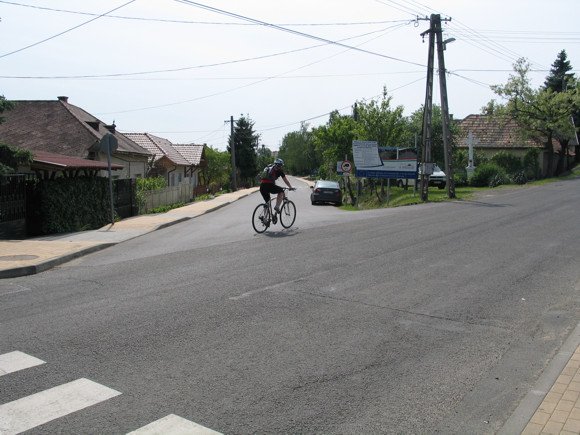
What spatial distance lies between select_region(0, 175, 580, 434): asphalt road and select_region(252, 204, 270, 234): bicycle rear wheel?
9.29ft

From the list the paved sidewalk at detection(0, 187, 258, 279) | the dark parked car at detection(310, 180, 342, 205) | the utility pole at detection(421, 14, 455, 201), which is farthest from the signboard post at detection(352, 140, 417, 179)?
the paved sidewalk at detection(0, 187, 258, 279)

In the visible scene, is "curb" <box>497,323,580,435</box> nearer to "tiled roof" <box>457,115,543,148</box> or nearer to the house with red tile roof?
the house with red tile roof

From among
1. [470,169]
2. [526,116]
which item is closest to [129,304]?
[470,169]

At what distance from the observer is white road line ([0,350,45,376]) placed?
4727 millimetres

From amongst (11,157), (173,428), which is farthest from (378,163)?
(173,428)

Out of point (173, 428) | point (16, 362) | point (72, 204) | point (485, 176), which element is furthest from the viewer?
point (485, 176)

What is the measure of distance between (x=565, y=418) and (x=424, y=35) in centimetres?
2519

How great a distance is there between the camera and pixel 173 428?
3.76 metres

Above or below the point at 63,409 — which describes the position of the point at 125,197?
above

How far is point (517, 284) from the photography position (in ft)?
26.2

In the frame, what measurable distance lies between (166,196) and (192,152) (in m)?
24.8

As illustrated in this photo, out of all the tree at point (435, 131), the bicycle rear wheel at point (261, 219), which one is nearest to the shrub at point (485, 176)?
the tree at point (435, 131)

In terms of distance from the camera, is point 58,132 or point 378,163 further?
point 378,163

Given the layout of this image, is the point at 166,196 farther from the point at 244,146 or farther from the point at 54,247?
the point at 244,146
